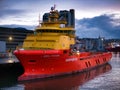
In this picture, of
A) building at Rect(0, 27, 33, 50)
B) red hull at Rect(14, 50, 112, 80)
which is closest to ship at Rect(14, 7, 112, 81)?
red hull at Rect(14, 50, 112, 80)

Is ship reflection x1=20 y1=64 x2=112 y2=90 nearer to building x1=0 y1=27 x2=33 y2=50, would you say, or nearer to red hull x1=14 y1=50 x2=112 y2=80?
red hull x1=14 y1=50 x2=112 y2=80

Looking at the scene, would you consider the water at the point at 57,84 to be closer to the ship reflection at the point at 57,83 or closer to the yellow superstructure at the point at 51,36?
the ship reflection at the point at 57,83

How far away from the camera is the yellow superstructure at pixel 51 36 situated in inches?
1390

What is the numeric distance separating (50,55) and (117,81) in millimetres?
8126

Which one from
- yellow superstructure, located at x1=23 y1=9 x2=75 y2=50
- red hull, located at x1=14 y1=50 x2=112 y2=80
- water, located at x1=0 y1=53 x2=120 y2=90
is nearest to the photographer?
water, located at x1=0 y1=53 x2=120 y2=90

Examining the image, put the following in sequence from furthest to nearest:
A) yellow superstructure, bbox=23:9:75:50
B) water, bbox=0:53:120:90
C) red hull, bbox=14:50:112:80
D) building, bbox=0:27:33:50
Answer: building, bbox=0:27:33:50, yellow superstructure, bbox=23:9:75:50, red hull, bbox=14:50:112:80, water, bbox=0:53:120:90

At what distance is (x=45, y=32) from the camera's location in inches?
1459

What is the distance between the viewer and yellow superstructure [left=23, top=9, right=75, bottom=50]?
116 feet

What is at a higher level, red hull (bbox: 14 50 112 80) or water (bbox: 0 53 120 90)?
red hull (bbox: 14 50 112 80)

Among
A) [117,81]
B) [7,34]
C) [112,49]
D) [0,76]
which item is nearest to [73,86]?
[117,81]

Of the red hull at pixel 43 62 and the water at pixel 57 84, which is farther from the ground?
the red hull at pixel 43 62

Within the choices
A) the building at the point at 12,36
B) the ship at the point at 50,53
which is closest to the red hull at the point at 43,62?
the ship at the point at 50,53

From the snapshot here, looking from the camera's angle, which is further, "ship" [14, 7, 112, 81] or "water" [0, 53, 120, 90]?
"ship" [14, 7, 112, 81]

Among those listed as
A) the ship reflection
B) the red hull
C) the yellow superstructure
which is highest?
the yellow superstructure
